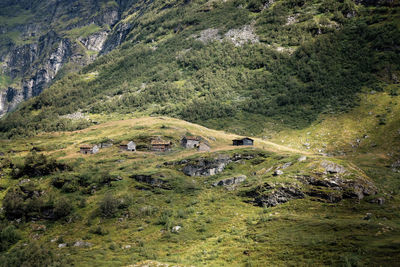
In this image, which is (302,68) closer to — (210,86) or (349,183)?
(210,86)

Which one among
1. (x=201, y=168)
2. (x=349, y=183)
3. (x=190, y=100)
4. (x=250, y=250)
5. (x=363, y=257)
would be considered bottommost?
(x=190, y=100)

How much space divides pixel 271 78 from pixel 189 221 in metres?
124

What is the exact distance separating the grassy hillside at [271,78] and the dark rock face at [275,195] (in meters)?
72.7

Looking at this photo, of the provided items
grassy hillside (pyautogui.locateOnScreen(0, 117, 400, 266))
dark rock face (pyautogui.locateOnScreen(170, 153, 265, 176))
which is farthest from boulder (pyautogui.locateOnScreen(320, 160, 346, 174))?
dark rock face (pyautogui.locateOnScreen(170, 153, 265, 176))

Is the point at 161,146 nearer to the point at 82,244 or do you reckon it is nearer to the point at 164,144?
the point at 164,144

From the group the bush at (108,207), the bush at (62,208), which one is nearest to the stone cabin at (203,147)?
the bush at (108,207)

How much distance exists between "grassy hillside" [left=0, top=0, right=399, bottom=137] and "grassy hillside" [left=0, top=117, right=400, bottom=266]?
69.2 m

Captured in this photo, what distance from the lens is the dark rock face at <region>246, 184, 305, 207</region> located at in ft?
138

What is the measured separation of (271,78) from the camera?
154250mm

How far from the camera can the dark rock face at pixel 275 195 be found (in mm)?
42031

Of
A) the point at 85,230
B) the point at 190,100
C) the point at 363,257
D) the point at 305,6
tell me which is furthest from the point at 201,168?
the point at 305,6

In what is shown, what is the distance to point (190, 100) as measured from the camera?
15862 cm

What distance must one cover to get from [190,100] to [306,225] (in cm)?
12937

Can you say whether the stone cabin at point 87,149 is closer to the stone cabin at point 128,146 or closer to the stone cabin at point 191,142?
the stone cabin at point 128,146
